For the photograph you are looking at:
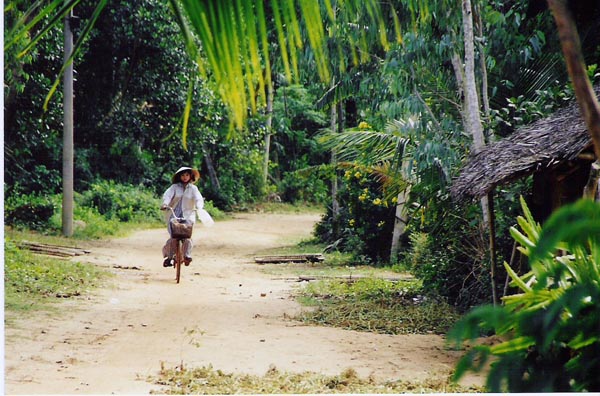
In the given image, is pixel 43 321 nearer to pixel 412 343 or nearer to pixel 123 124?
pixel 123 124

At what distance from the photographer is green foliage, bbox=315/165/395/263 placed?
780 centimetres

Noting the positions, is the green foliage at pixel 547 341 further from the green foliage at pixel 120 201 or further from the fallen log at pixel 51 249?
the fallen log at pixel 51 249

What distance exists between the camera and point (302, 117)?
5051 mm

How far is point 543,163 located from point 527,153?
13 cm

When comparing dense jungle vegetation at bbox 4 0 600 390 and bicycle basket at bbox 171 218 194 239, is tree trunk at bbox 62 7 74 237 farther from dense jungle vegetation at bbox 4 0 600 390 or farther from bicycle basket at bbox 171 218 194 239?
bicycle basket at bbox 171 218 194 239

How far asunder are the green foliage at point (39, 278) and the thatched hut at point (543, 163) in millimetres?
2487

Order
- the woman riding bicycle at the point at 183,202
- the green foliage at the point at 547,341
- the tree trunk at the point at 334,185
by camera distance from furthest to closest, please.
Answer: the tree trunk at the point at 334,185 → the woman riding bicycle at the point at 183,202 → the green foliage at the point at 547,341

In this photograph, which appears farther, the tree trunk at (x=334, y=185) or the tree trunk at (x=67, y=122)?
the tree trunk at (x=334, y=185)

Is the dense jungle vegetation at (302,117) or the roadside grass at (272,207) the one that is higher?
the dense jungle vegetation at (302,117)

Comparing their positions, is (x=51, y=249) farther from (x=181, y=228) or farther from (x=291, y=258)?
(x=291, y=258)

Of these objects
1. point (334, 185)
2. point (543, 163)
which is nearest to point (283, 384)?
point (543, 163)

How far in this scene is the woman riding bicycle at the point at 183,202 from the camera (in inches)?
196

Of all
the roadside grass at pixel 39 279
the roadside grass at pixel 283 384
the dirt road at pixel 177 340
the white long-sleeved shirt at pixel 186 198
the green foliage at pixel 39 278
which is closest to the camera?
the roadside grass at pixel 283 384

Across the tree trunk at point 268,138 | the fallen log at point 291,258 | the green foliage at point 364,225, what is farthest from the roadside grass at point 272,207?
the green foliage at point 364,225
